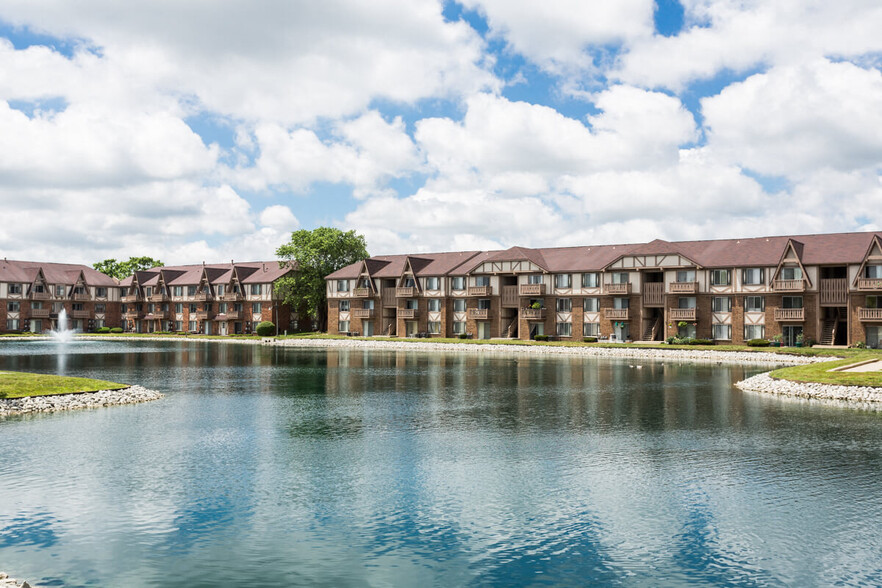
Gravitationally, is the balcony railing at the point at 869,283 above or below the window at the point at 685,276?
below

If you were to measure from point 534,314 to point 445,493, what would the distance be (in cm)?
6733

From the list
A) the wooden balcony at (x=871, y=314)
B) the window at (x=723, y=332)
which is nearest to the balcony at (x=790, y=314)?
the wooden balcony at (x=871, y=314)

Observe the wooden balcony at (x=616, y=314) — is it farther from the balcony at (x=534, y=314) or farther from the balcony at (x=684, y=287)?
the balcony at (x=534, y=314)

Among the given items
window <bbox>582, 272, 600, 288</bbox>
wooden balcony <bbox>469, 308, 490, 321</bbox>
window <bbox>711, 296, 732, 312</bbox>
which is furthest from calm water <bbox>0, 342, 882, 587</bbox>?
wooden balcony <bbox>469, 308, 490, 321</bbox>

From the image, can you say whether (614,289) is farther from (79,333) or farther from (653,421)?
(79,333)

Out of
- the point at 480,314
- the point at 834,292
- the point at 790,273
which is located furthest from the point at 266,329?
the point at 834,292

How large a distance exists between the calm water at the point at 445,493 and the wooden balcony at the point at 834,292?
39.6 meters

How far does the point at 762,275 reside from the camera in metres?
73.2

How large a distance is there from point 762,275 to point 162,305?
9652 cm

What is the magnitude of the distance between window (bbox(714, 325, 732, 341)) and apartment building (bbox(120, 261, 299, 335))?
2417 inches

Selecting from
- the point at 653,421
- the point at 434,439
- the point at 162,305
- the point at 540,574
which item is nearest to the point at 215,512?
the point at 540,574

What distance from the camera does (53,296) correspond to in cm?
12275

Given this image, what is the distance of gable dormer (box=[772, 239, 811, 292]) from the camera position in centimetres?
6962

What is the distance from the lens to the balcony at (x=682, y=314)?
249 feet
